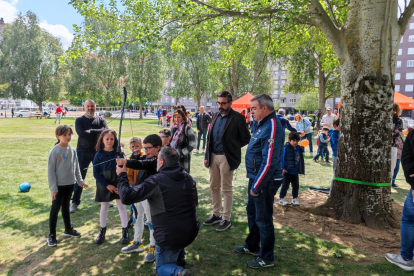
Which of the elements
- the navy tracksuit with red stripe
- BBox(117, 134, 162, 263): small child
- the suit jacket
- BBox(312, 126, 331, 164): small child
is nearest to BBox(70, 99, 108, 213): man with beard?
BBox(117, 134, 162, 263): small child

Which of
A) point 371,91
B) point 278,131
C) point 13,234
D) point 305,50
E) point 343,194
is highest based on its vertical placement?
point 305,50

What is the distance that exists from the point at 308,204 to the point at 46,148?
39.7 feet

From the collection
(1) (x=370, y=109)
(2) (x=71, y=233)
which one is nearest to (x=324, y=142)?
(1) (x=370, y=109)

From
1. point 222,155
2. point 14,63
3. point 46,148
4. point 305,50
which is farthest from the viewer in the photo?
point 14,63

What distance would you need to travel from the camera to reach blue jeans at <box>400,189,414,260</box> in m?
3.59

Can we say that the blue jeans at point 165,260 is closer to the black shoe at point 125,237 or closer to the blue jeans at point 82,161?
the black shoe at point 125,237

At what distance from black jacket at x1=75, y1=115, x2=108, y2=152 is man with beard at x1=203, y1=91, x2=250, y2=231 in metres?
2.31

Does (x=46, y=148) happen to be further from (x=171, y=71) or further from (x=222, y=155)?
(x=171, y=71)

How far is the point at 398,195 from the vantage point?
7141 mm

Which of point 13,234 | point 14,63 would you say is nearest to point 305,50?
point 13,234

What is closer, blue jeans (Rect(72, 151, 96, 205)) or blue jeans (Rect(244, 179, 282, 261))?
blue jeans (Rect(244, 179, 282, 261))

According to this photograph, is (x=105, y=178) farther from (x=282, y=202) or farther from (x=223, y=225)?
(x=282, y=202)

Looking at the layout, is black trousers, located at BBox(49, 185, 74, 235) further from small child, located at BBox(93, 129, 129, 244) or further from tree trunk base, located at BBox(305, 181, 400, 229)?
tree trunk base, located at BBox(305, 181, 400, 229)

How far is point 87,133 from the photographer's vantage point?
18.1 feet
